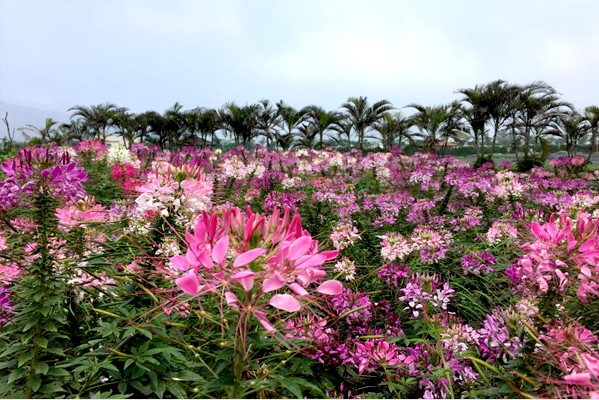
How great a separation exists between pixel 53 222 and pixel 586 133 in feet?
88.0

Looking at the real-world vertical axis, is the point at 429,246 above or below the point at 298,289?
below

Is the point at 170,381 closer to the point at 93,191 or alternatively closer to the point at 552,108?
the point at 93,191

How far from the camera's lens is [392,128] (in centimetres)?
2448

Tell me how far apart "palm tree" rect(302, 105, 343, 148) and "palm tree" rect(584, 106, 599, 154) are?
13.5 m

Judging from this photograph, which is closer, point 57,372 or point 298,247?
point 298,247

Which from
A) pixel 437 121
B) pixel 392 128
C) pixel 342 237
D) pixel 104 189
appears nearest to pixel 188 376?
pixel 342 237

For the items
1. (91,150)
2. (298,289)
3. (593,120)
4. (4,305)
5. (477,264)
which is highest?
(593,120)

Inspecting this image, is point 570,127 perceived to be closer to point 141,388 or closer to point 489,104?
point 489,104

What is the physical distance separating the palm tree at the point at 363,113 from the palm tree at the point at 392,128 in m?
0.38

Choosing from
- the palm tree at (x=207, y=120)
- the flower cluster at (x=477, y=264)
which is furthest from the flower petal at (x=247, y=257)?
the palm tree at (x=207, y=120)

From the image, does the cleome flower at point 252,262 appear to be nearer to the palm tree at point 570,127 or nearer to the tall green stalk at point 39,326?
the tall green stalk at point 39,326

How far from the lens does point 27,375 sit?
4.29 feet

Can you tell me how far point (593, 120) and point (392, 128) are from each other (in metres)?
10.3

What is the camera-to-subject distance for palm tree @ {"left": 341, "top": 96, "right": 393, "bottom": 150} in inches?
964
